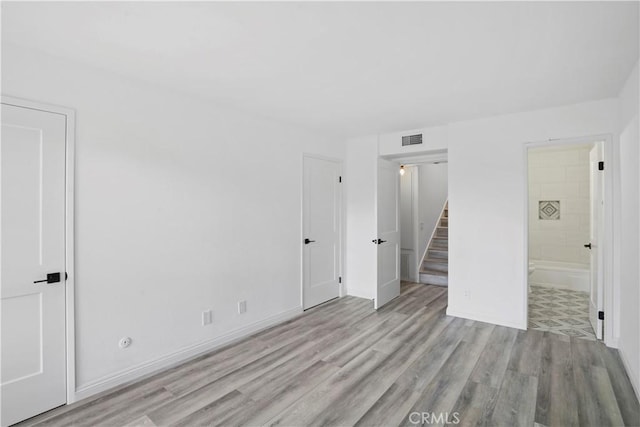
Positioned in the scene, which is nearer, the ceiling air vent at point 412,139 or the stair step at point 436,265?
the ceiling air vent at point 412,139

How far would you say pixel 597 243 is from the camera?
11.4 feet

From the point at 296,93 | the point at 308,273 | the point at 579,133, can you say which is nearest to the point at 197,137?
the point at 296,93

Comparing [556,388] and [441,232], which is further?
[441,232]

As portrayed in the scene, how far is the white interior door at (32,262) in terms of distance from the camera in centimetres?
208

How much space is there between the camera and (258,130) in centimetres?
375

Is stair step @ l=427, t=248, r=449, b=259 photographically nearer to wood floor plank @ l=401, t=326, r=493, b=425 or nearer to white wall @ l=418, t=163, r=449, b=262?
white wall @ l=418, t=163, r=449, b=262

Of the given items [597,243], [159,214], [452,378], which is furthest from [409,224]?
[159,214]

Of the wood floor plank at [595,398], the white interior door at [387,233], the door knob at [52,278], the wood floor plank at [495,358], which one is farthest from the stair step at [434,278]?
the door knob at [52,278]

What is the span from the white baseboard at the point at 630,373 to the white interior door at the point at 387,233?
248cm

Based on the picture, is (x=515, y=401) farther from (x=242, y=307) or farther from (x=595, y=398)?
(x=242, y=307)

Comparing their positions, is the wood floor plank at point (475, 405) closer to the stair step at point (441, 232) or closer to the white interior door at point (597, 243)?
the white interior door at point (597, 243)

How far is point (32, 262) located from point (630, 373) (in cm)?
462

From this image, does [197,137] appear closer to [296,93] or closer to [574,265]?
[296,93]

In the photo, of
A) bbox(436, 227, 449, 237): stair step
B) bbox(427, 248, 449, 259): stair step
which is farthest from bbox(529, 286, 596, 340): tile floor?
bbox(436, 227, 449, 237): stair step
